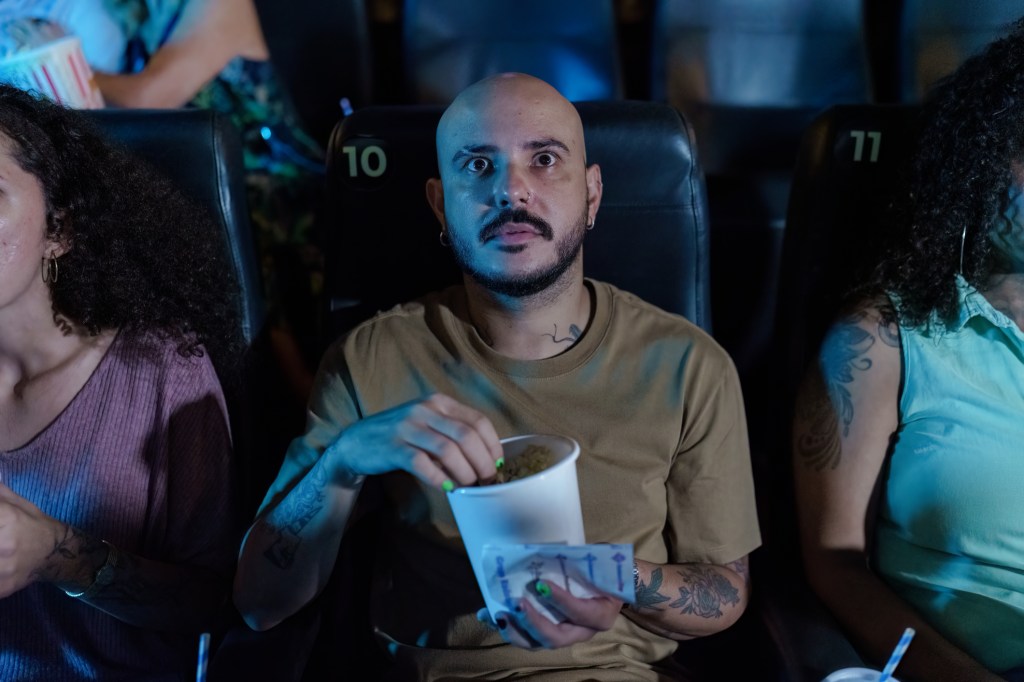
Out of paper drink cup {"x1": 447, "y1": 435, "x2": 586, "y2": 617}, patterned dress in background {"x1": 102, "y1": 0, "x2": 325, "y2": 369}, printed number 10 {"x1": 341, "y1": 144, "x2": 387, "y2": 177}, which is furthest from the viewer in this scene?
patterned dress in background {"x1": 102, "y1": 0, "x2": 325, "y2": 369}

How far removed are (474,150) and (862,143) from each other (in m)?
0.62

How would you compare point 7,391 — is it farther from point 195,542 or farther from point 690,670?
point 690,670

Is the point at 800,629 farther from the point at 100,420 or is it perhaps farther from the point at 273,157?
the point at 273,157

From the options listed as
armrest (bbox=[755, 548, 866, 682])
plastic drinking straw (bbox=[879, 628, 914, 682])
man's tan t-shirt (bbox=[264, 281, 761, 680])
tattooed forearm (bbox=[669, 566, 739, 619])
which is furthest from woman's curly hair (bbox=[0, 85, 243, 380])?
plastic drinking straw (bbox=[879, 628, 914, 682])

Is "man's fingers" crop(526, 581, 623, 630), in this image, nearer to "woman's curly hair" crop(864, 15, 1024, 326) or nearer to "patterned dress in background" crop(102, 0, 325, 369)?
"woman's curly hair" crop(864, 15, 1024, 326)

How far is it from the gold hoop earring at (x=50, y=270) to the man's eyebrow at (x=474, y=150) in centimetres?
56

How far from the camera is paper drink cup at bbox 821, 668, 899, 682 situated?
896 millimetres

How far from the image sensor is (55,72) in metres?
1.52

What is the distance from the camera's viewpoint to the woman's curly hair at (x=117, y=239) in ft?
3.99

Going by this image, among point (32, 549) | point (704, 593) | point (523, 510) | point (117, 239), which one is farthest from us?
point (117, 239)

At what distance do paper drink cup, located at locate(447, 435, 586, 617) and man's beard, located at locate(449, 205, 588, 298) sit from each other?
33 centimetres

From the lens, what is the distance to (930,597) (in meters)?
1.22

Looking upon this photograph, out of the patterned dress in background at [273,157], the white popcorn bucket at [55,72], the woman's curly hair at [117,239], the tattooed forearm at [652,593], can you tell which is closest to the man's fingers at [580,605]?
the tattooed forearm at [652,593]

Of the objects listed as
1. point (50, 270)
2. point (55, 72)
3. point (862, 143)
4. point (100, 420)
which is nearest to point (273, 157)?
point (55, 72)
